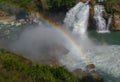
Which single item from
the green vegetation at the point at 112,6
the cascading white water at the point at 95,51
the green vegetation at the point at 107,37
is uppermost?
the green vegetation at the point at 112,6

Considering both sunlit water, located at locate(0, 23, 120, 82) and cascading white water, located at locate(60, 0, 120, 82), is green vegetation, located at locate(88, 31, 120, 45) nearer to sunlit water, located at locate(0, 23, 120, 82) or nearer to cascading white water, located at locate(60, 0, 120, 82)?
sunlit water, located at locate(0, 23, 120, 82)

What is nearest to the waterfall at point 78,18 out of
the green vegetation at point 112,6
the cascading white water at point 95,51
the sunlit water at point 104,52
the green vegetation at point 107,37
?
the cascading white water at point 95,51

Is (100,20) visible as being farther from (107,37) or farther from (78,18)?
(107,37)

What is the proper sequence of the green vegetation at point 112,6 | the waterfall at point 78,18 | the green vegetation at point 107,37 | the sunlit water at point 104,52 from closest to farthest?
the sunlit water at point 104,52
the green vegetation at point 107,37
the green vegetation at point 112,6
the waterfall at point 78,18

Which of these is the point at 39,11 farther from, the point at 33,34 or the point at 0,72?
the point at 0,72

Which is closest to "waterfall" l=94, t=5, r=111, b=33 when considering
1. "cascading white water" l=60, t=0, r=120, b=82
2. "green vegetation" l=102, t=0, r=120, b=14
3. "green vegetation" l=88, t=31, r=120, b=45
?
"cascading white water" l=60, t=0, r=120, b=82

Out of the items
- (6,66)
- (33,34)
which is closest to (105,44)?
(33,34)

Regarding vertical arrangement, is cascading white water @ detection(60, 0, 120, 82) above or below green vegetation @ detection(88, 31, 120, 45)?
above

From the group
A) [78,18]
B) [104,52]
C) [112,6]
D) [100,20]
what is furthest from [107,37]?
[78,18]

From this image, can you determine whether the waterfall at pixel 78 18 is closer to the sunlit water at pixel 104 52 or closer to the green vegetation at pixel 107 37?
the sunlit water at pixel 104 52
